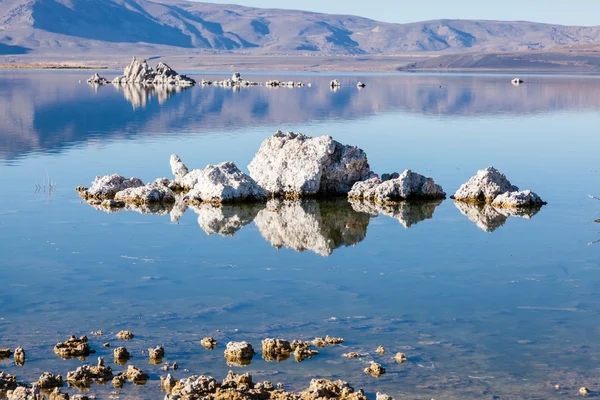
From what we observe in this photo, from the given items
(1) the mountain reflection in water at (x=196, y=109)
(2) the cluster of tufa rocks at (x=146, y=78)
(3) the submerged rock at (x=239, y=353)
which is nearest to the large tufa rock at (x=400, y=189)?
(3) the submerged rock at (x=239, y=353)

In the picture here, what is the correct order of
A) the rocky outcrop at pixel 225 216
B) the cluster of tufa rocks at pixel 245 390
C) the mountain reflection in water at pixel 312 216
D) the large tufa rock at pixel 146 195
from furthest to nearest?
1. the large tufa rock at pixel 146 195
2. the rocky outcrop at pixel 225 216
3. the mountain reflection in water at pixel 312 216
4. the cluster of tufa rocks at pixel 245 390

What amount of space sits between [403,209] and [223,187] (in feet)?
10.9

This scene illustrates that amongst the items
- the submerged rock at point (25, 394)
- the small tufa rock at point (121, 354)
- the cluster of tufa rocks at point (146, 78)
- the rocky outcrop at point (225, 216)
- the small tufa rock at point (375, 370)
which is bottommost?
the submerged rock at point (25, 394)

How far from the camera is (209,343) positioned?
9375 mm

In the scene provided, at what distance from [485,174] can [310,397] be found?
10.8 metres

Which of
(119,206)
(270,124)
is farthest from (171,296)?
(270,124)

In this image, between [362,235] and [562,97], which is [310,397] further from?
[562,97]

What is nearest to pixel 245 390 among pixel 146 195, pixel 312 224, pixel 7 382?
pixel 7 382

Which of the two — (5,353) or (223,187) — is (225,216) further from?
(5,353)

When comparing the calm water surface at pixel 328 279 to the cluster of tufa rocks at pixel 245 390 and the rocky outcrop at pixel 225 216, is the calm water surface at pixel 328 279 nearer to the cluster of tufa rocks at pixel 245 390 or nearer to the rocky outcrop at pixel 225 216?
the rocky outcrop at pixel 225 216

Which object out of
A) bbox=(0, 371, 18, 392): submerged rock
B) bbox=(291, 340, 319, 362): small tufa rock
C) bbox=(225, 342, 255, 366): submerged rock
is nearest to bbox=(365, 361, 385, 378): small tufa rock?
bbox=(291, 340, 319, 362): small tufa rock

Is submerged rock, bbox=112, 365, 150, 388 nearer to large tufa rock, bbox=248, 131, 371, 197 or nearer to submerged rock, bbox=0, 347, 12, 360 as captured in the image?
submerged rock, bbox=0, 347, 12, 360

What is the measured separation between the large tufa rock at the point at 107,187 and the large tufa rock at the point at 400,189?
4.39m

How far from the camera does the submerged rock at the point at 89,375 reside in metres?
8.47
